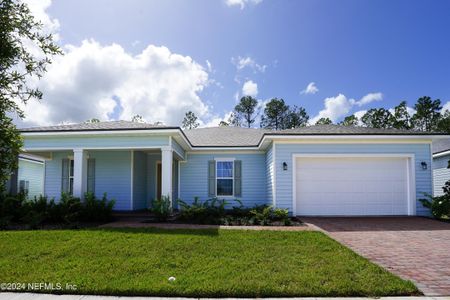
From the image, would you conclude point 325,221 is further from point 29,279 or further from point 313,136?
point 29,279

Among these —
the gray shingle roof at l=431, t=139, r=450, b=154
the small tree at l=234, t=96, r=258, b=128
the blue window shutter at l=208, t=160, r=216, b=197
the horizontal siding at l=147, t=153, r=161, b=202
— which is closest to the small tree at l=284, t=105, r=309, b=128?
the small tree at l=234, t=96, r=258, b=128

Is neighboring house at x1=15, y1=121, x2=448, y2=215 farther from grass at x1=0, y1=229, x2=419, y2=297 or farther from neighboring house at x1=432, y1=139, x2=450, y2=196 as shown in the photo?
neighboring house at x1=432, y1=139, x2=450, y2=196

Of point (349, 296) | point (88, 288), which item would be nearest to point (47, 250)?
point (88, 288)

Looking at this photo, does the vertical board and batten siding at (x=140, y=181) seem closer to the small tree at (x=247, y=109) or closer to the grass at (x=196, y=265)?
the grass at (x=196, y=265)

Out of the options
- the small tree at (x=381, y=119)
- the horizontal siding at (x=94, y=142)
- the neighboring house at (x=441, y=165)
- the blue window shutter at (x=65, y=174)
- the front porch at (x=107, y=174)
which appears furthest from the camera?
the small tree at (x=381, y=119)

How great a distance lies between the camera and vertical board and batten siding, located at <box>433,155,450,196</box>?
15.8 m

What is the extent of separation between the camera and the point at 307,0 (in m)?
11.5

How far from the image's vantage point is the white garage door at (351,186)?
446 inches

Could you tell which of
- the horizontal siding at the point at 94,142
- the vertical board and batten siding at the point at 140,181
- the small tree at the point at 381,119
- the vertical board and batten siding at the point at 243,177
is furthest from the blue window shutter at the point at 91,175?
the small tree at the point at 381,119

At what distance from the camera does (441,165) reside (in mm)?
16359

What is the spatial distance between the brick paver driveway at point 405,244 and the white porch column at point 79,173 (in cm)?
826

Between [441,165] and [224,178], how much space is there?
1236 centimetres

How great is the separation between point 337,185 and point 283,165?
2.30m

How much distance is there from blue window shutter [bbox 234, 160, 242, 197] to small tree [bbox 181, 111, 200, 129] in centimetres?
2543
